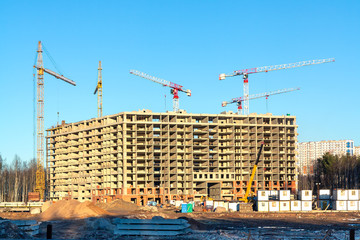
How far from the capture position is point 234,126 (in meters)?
171

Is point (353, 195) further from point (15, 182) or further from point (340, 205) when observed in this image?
point (15, 182)

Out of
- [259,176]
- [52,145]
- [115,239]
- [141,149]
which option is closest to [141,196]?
[141,149]

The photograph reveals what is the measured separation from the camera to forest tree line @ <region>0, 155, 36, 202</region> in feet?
568

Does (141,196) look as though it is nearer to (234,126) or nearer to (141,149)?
(141,149)

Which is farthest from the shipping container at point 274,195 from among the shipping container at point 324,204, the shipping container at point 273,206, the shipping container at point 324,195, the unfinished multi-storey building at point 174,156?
the unfinished multi-storey building at point 174,156

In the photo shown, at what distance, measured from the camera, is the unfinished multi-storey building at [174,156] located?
158375mm

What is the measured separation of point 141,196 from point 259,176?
38668mm

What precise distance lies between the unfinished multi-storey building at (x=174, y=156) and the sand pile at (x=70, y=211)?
6713 cm

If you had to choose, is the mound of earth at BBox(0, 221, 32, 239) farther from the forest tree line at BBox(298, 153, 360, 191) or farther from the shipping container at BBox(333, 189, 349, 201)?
the forest tree line at BBox(298, 153, 360, 191)

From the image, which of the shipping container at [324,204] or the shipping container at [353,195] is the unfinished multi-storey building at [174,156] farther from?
the shipping container at [353,195]

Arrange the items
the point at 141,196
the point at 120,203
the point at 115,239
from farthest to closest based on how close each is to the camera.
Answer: the point at 141,196
the point at 120,203
the point at 115,239

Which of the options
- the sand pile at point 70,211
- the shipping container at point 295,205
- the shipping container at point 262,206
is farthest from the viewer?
the shipping container at point 295,205

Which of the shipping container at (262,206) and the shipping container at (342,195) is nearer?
the shipping container at (262,206)

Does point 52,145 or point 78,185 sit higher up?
point 52,145
